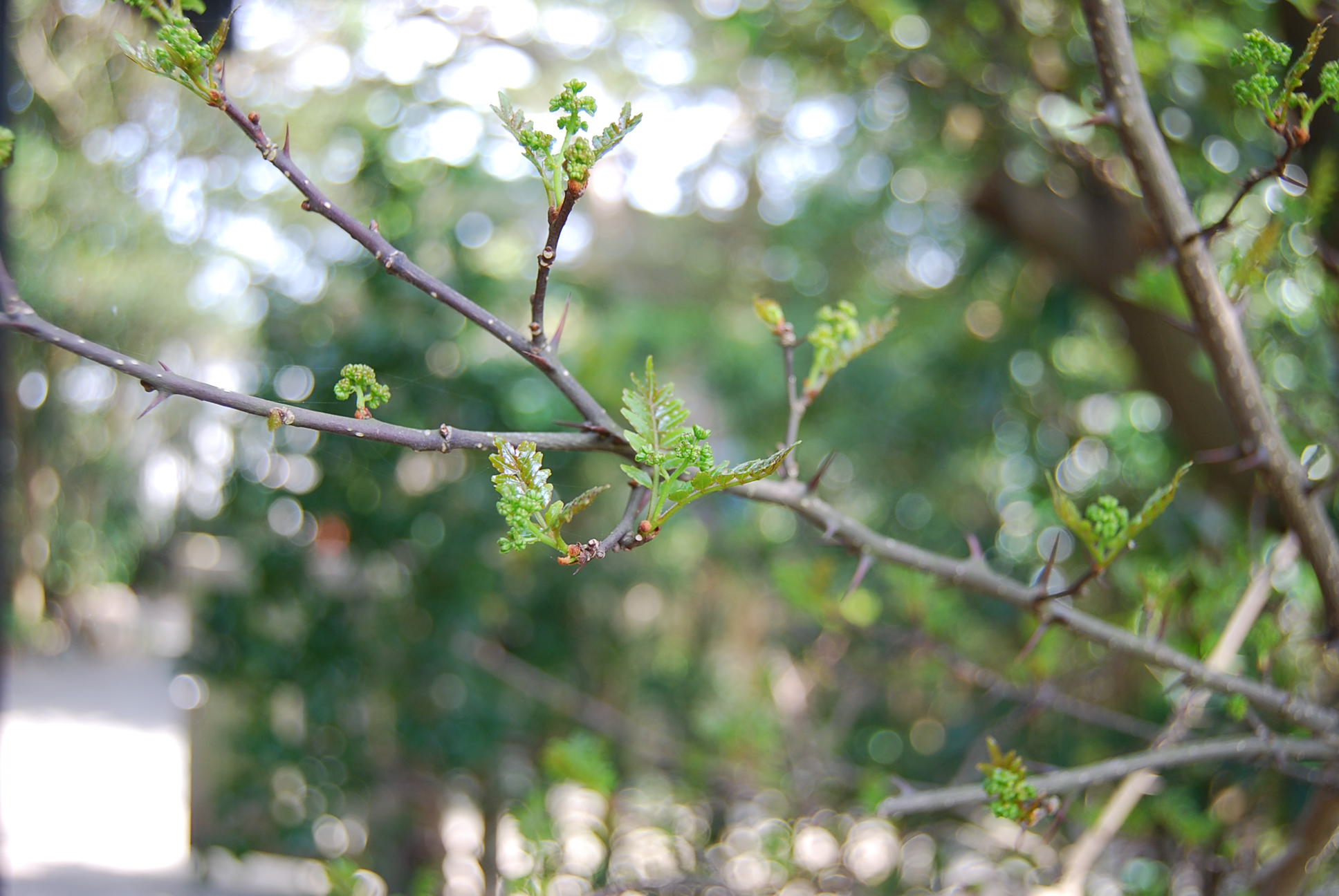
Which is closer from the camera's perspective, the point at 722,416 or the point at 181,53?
the point at 181,53

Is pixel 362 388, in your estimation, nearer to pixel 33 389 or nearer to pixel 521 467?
pixel 521 467

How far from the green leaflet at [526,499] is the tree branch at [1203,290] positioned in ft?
1.79

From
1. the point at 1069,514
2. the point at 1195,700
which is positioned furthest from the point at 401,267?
the point at 1195,700

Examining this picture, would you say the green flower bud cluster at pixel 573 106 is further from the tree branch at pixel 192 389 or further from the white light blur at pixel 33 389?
the white light blur at pixel 33 389

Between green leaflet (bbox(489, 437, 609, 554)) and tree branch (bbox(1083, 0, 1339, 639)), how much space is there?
545 millimetres

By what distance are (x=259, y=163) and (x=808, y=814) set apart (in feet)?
6.97

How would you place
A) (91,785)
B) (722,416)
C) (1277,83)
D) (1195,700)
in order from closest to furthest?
(1277,83) → (1195,700) → (722,416) → (91,785)

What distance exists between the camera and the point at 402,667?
7.55 feet

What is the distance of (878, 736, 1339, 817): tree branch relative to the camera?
786 millimetres

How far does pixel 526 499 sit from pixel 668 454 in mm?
80

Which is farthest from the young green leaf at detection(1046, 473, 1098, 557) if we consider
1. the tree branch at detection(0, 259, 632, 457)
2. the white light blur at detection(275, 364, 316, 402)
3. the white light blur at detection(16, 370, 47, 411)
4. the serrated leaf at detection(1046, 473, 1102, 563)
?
the white light blur at detection(16, 370, 47, 411)

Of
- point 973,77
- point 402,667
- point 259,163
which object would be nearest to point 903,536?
point 973,77

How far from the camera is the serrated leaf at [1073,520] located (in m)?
0.68

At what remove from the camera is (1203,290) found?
2.55 feet
